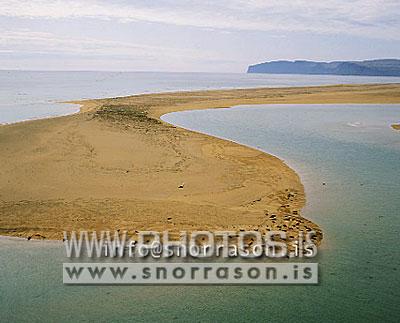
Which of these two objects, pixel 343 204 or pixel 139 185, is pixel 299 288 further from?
pixel 139 185

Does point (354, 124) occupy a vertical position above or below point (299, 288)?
above

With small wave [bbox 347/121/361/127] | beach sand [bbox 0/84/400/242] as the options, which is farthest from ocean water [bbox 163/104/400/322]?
beach sand [bbox 0/84/400/242]

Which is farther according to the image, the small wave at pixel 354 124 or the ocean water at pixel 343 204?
the small wave at pixel 354 124

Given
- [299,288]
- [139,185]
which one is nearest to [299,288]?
[299,288]

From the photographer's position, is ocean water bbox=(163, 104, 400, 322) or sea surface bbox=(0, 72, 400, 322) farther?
ocean water bbox=(163, 104, 400, 322)

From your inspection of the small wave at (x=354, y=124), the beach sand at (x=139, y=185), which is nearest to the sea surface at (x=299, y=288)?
the beach sand at (x=139, y=185)

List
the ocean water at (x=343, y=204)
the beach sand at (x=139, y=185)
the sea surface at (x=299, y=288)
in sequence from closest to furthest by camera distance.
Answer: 1. the sea surface at (x=299, y=288)
2. the ocean water at (x=343, y=204)
3. the beach sand at (x=139, y=185)

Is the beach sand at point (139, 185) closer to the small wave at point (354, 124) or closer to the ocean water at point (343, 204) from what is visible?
the ocean water at point (343, 204)

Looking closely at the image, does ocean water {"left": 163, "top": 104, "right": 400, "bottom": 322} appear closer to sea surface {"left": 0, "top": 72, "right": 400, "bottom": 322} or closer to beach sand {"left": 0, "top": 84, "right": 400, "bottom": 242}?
sea surface {"left": 0, "top": 72, "right": 400, "bottom": 322}
